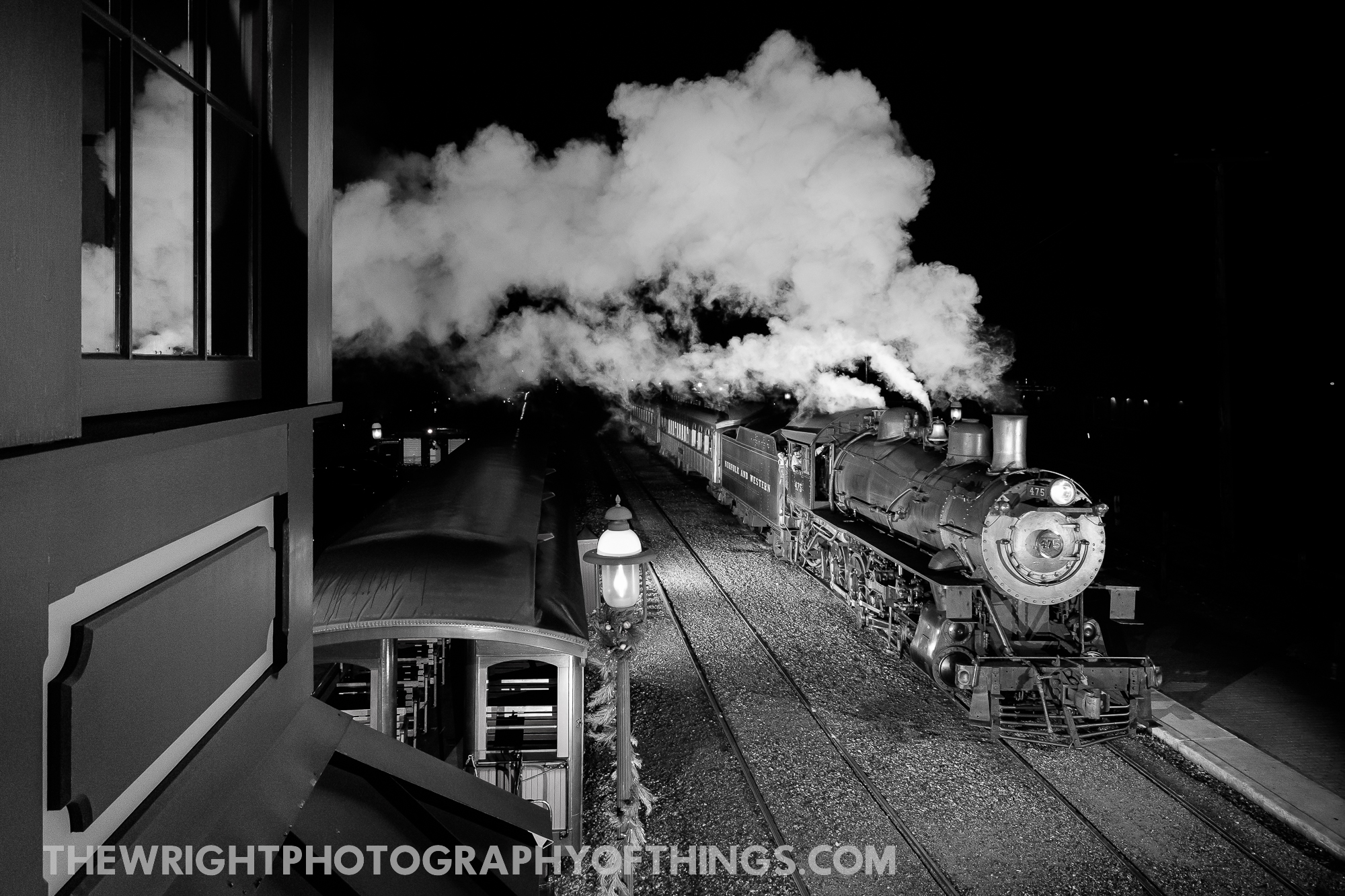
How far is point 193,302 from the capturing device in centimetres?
262

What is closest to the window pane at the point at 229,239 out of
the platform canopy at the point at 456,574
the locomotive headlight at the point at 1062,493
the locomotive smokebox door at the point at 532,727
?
the platform canopy at the point at 456,574

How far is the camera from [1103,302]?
1252 inches

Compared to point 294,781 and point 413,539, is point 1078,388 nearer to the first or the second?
point 413,539

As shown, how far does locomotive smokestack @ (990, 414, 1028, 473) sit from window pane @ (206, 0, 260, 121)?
9.03m

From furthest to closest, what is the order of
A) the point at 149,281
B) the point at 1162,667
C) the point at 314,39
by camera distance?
1. the point at 1162,667
2. the point at 314,39
3. the point at 149,281

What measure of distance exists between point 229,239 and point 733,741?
756 cm

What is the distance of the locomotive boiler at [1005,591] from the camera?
29.7 ft

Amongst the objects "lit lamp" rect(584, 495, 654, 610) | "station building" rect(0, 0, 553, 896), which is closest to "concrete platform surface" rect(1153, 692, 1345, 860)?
"lit lamp" rect(584, 495, 654, 610)

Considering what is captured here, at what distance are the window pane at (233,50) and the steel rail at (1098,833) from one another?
760 centimetres

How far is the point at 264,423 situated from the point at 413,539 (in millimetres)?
5378

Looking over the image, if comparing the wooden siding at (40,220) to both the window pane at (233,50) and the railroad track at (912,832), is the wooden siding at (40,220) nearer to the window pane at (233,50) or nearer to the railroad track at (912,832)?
the window pane at (233,50)

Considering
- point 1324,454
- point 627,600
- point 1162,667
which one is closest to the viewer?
point 627,600

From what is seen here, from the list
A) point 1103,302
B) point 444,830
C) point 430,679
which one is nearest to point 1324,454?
point 1103,302

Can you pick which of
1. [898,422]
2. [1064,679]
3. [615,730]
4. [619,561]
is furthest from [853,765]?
[898,422]
